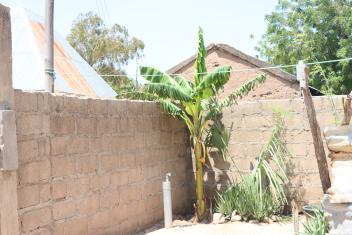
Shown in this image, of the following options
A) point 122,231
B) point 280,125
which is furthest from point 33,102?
point 280,125

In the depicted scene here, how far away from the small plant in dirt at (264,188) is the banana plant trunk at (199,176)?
27 centimetres

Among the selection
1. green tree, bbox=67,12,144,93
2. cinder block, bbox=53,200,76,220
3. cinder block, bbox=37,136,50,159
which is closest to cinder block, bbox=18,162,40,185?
cinder block, bbox=37,136,50,159

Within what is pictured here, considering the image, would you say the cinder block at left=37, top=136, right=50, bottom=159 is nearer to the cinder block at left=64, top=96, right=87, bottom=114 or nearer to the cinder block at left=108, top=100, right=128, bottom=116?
the cinder block at left=64, top=96, right=87, bottom=114

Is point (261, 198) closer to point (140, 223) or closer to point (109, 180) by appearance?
point (140, 223)

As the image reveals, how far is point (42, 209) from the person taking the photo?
16.1ft

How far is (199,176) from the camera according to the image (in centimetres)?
793

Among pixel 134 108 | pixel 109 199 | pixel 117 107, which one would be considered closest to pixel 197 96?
pixel 134 108

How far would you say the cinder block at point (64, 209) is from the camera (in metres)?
5.16

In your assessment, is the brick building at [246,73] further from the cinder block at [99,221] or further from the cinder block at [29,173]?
the cinder block at [29,173]

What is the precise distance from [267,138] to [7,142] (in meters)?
4.73

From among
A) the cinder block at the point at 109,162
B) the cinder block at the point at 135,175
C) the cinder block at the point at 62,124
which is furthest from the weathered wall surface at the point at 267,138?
the cinder block at the point at 62,124

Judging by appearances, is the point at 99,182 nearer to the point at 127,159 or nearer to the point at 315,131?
the point at 127,159

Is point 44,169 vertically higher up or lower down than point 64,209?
higher up

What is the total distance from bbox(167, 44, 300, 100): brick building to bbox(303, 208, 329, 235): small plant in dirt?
7404mm
